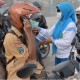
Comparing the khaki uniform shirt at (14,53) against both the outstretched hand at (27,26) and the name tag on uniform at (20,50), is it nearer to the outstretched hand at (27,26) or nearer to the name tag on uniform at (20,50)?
the name tag on uniform at (20,50)

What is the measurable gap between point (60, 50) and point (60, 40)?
0.20m

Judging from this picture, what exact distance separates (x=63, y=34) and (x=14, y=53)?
4.78 ft

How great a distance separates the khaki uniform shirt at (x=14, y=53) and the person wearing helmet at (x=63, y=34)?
52.5 inches

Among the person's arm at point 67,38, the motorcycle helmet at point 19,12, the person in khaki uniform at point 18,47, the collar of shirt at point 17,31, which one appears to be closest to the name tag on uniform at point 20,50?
the person in khaki uniform at point 18,47

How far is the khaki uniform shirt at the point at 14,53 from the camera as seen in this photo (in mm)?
2777

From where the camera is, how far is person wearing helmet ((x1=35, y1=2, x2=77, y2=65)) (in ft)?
13.4

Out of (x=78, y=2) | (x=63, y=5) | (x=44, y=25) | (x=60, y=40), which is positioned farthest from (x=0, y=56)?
(x=78, y=2)

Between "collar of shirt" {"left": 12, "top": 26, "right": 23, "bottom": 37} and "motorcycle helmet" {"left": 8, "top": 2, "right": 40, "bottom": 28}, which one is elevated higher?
"motorcycle helmet" {"left": 8, "top": 2, "right": 40, "bottom": 28}

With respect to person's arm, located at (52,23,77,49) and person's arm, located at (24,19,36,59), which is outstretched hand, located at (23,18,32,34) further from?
person's arm, located at (52,23,77,49)

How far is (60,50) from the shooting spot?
4223 mm

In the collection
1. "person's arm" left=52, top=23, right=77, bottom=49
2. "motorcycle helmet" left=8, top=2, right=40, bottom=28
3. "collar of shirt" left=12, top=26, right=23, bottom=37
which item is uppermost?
"motorcycle helmet" left=8, top=2, right=40, bottom=28

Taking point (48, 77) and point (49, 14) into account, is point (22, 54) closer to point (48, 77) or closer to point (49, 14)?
point (48, 77)

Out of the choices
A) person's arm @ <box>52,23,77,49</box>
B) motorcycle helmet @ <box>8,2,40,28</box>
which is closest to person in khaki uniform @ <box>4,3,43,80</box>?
motorcycle helmet @ <box>8,2,40,28</box>

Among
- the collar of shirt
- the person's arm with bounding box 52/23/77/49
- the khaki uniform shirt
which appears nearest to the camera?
the khaki uniform shirt
